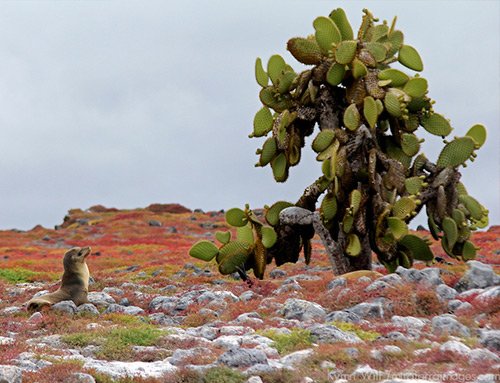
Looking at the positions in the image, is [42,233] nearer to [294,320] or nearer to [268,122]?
[268,122]

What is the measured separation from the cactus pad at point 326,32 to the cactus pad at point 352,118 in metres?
2.01

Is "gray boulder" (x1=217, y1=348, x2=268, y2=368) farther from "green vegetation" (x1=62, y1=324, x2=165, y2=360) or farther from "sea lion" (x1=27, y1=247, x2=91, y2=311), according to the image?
"sea lion" (x1=27, y1=247, x2=91, y2=311)

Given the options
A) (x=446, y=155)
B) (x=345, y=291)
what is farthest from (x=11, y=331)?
(x=446, y=155)

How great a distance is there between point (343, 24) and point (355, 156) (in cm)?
415

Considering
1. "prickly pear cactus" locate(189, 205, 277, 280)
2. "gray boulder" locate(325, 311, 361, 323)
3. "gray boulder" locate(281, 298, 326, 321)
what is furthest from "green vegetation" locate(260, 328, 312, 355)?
"prickly pear cactus" locate(189, 205, 277, 280)

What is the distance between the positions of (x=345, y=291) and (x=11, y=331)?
734 cm

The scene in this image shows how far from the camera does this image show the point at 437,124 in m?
20.9

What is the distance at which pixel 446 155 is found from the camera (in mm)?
20797

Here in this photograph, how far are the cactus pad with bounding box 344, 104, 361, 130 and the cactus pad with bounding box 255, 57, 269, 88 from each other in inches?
148

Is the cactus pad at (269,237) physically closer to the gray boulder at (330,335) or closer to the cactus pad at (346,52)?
the cactus pad at (346,52)

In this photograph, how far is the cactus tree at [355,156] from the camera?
19.4 metres

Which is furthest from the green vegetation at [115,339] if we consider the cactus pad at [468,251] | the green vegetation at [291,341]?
the cactus pad at [468,251]

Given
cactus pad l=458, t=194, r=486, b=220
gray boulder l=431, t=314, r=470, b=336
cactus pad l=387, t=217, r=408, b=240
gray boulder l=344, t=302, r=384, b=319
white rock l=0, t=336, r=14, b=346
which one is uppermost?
cactus pad l=458, t=194, r=486, b=220

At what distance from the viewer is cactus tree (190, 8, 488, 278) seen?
1941cm
